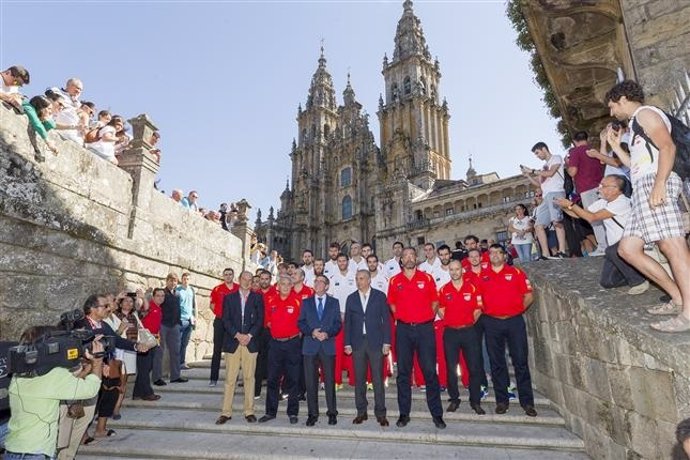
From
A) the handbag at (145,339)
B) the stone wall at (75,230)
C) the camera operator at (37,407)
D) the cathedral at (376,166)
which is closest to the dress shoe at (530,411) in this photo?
the camera operator at (37,407)

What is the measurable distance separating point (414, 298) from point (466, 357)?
42.8 inches

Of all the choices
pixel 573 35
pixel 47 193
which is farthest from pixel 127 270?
pixel 573 35

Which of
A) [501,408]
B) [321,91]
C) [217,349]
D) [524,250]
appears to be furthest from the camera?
[321,91]

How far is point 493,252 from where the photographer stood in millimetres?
5590

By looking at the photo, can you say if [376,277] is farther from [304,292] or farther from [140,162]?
[140,162]

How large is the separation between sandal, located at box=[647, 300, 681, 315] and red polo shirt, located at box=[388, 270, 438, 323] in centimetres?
263

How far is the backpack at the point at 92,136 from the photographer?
23.9ft

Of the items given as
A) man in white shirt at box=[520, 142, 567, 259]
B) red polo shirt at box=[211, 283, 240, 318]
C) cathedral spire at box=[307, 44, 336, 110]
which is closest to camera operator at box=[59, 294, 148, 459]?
red polo shirt at box=[211, 283, 240, 318]

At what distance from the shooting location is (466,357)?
541 centimetres

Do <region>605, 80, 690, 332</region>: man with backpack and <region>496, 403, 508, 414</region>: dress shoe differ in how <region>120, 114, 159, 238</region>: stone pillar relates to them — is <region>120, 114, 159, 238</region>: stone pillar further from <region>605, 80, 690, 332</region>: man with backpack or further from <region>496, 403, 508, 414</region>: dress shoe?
<region>605, 80, 690, 332</region>: man with backpack

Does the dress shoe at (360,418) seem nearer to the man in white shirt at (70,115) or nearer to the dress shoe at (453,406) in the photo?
the dress shoe at (453,406)

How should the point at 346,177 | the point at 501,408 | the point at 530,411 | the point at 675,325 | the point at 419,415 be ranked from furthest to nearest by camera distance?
the point at 346,177 < the point at 419,415 < the point at 501,408 < the point at 530,411 < the point at 675,325

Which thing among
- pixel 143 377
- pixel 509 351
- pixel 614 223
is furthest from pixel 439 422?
pixel 143 377

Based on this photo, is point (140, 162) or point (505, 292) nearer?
point (505, 292)
